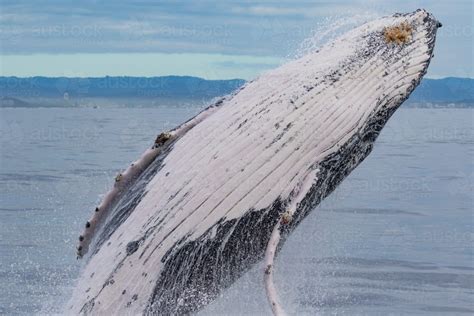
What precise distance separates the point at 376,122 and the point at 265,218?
97 cm

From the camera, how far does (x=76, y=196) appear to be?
18.9 m

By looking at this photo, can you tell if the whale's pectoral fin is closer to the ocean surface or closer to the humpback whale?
the humpback whale

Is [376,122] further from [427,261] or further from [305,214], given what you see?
[427,261]

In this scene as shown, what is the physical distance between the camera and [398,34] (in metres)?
6.50

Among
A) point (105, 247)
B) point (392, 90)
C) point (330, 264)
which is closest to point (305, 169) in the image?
point (392, 90)

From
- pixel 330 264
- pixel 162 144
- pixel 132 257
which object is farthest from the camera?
pixel 330 264

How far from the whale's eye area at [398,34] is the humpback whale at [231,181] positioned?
0.25ft

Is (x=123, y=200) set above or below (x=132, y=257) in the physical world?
above

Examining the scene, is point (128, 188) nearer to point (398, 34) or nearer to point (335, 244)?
point (398, 34)

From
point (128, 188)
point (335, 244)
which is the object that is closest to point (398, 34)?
point (128, 188)

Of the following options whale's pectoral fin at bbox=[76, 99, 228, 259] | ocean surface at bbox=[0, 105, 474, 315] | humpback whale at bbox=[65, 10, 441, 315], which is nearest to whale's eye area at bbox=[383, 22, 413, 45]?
humpback whale at bbox=[65, 10, 441, 315]

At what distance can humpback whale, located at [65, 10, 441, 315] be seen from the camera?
581 cm

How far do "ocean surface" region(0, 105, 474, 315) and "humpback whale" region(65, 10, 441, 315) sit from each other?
32 centimetres

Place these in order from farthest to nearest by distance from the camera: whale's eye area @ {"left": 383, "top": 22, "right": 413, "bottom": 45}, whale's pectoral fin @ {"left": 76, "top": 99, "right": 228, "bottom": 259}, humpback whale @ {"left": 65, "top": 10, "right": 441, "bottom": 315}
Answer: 1. whale's eye area @ {"left": 383, "top": 22, "right": 413, "bottom": 45}
2. whale's pectoral fin @ {"left": 76, "top": 99, "right": 228, "bottom": 259}
3. humpback whale @ {"left": 65, "top": 10, "right": 441, "bottom": 315}
